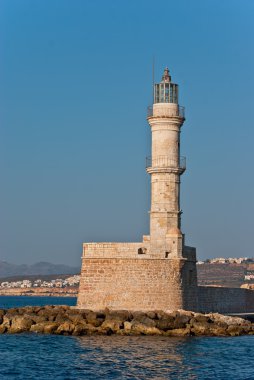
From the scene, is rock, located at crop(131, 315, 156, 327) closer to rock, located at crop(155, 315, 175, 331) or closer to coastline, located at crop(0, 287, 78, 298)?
rock, located at crop(155, 315, 175, 331)

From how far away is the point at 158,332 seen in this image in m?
29.5

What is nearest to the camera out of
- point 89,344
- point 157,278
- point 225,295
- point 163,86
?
point 89,344

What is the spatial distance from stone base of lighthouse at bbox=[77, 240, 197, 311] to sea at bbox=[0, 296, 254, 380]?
2569 mm

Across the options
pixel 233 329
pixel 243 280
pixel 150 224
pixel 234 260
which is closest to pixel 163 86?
pixel 150 224

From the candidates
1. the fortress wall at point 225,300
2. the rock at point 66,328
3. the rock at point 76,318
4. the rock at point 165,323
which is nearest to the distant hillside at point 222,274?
the fortress wall at point 225,300

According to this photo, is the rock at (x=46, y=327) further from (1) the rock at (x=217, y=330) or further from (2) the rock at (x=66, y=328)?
(1) the rock at (x=217, y=330)

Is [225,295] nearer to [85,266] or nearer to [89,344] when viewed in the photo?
[85,266]

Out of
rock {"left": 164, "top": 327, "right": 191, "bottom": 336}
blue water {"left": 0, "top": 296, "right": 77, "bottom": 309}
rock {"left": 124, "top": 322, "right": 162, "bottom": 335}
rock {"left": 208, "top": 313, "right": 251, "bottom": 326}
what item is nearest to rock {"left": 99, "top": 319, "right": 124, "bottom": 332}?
rock {"left": 124, "top": 322, "right": 162, "bottom": 335}

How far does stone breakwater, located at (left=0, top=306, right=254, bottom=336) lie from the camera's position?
29562mm

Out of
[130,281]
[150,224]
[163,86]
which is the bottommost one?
[130,281]

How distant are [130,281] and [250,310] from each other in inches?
357

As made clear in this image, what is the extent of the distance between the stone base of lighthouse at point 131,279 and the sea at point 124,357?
257cm

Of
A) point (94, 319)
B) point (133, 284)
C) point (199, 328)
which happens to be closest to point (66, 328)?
point (94, 319)

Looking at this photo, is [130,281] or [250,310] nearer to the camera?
[130,281]
